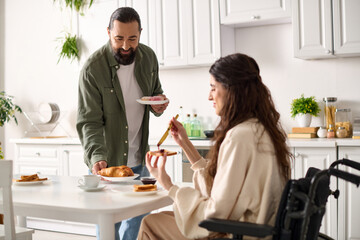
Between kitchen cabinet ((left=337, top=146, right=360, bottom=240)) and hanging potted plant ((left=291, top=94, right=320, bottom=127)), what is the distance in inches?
22.5

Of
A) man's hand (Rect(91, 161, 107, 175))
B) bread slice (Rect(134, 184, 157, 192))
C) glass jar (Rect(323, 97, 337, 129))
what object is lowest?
bread slice (Rect(134, 184, 157, 192))

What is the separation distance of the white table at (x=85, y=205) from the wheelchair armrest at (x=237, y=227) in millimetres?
380

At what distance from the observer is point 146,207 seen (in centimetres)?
200

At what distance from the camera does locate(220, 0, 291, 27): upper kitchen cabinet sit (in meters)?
3.99

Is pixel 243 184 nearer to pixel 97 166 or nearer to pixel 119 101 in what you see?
pixel 97 166

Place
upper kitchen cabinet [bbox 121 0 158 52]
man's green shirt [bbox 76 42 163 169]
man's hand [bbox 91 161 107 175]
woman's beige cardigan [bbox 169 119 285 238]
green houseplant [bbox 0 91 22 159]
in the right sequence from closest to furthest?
woman's beige cardigan [bbox 169 119 285 238] < man's hand [bbox 91 161 107 175] < man's green shirt [bbox 76 42 163 169] < upper kitchen cabinet [bbox 121 0 158 52] < green houseplant [bbox 0 91 22 159]

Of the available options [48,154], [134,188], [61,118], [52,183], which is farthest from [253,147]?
[61,118]

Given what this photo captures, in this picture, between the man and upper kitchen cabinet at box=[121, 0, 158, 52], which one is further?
upper kitchen cabinet at box=[121, 0, 158, 52]

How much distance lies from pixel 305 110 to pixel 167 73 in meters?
1.42

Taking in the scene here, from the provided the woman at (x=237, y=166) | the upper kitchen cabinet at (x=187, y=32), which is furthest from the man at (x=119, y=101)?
the upper kitchen cabinet at (x=187, y=32)

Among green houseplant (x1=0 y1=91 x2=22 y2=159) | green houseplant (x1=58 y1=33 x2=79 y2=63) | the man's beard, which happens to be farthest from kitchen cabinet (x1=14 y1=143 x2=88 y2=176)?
the man's beard

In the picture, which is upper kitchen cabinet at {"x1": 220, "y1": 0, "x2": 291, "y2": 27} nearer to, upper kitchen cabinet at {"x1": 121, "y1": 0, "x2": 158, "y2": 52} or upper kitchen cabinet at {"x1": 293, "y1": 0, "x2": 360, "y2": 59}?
upper kitchen cabinet at {"x1": 293, "y1": 0, "x2": 360, "y2": 59}

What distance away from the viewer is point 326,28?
12.5 feet

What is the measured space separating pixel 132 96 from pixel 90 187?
862 millimetres
